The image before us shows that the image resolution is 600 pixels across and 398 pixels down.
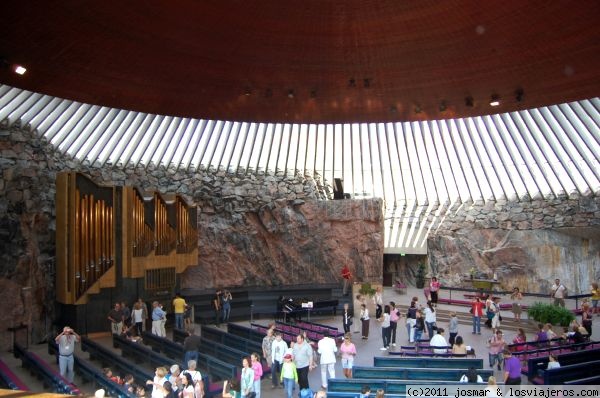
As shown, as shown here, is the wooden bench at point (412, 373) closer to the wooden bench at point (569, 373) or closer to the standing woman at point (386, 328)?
the wooden bench at point (569, 373)

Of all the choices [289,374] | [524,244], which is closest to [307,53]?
[289,374]

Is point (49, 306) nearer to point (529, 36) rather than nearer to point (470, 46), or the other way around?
point (470, 46)

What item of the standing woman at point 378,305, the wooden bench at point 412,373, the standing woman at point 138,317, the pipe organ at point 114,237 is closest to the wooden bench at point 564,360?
the wooden bench at point 412,373

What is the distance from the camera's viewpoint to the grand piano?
15.2 metres

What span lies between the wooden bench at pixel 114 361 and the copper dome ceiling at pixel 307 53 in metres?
5.82

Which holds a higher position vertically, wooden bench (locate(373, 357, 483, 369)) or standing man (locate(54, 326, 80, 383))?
standing man (locate(54, 326, 80, 383))

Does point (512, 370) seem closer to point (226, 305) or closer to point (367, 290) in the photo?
point (367, 290)

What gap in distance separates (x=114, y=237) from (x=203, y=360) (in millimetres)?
5886

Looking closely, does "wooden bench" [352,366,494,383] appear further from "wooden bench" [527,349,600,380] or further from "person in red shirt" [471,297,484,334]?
"person in red shirt" [471,297,484,334]

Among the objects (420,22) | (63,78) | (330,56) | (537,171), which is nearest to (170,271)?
(63,78)

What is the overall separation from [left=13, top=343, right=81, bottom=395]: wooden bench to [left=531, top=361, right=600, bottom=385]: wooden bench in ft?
22.7

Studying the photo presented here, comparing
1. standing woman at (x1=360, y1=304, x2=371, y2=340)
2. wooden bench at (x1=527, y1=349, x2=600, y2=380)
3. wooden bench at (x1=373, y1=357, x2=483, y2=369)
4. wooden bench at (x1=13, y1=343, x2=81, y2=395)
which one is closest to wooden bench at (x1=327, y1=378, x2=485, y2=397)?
wooden bench at (x1=373, y1=357, x2=483, y2=369)

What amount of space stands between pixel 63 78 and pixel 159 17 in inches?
169

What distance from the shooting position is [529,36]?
952 cm
